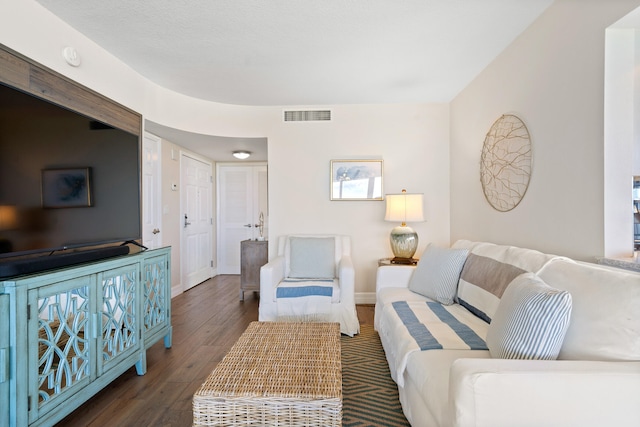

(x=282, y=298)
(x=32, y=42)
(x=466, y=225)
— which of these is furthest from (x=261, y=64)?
(x=466, y=225)

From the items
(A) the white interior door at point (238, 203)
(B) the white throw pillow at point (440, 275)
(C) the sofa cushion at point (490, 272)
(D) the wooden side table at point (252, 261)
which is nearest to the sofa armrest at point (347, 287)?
(B) the white throw pillow at point (440, 275)

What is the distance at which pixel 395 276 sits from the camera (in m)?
2.52

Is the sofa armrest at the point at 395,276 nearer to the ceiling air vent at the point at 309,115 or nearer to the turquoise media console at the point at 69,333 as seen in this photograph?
the turquoise media console at the point at 69,333

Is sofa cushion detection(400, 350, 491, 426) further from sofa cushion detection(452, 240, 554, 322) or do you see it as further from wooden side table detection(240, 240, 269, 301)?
wooden side table detection(240, 240, 269, 301)

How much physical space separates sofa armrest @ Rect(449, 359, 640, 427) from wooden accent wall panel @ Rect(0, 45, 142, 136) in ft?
8.25

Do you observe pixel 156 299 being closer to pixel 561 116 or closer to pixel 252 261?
pixel 252 261

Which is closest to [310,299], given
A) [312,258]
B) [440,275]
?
[312,258]

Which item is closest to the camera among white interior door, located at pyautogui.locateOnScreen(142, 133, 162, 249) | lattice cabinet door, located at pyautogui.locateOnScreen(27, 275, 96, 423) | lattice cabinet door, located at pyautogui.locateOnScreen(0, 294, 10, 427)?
lattice cabinet door, located at pyautogui.locateOnScreen(0, 294, 10, 427)

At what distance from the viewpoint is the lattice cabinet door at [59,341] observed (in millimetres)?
1327

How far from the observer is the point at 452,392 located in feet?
3.11

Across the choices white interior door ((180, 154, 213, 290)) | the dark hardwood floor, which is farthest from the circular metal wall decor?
white interior door ((180, 154, 213, 290))

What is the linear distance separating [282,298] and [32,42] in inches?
94.1

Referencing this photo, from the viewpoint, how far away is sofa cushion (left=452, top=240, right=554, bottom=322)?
1.63 m

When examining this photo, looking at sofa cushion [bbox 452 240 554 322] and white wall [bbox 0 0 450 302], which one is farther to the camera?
white wall [bbox 0 0 450 302]
